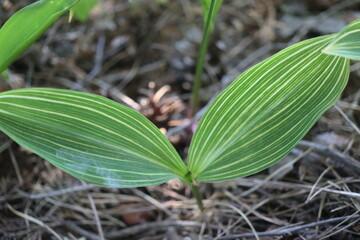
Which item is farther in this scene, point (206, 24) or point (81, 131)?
point (206, 24)

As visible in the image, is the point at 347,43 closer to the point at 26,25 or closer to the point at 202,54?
the point at 202,54

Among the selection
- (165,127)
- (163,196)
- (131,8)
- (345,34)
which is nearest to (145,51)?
(131,8)

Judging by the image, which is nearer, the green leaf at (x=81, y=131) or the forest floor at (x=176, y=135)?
the green leaf at (x=81, y=131)

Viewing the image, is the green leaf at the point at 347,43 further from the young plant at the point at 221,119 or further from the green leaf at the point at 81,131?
the green leaf at the point at 81,131

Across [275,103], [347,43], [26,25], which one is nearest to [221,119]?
[275,103]

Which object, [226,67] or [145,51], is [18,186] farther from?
[226,67]

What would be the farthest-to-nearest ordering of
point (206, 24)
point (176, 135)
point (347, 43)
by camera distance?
point (176, 135)
point (206, 24)
point (347, 43)

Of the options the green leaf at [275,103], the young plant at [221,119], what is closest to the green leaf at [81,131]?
the young plant at [221,119]

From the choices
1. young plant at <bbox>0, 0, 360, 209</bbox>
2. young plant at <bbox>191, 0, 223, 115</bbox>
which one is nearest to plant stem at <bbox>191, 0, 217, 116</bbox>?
young plant at <bbox>191, 0, 223, 115</bbox>
